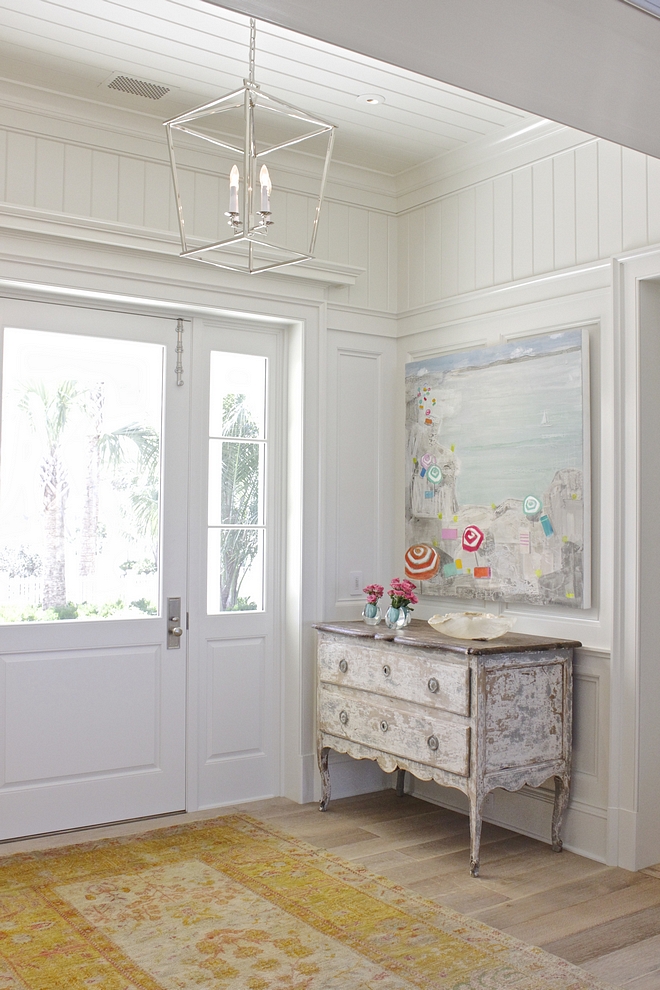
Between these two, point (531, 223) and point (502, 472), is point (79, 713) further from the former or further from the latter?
point (531, 223)

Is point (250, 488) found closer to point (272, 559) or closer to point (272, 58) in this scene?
point (272, 559)

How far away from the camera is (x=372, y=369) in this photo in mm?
4691

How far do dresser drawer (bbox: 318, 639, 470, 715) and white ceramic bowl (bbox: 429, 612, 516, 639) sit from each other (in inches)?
6.9

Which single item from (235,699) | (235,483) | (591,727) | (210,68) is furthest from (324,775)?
(210,68)

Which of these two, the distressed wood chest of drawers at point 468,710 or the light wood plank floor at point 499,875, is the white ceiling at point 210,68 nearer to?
the distressed wood chest of drawers at point 468,710

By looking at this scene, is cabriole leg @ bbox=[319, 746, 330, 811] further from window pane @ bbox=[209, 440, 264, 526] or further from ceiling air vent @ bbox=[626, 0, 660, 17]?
ceiling air vent @ bbox=[626, 0, 660, 17]

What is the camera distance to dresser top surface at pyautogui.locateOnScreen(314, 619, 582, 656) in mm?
3412

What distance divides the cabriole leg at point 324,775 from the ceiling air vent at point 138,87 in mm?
3072

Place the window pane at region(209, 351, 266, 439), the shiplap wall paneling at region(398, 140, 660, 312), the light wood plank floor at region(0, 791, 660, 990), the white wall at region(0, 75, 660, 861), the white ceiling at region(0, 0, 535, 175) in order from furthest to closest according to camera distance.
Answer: the window pane at region(209, 351, 266, 439)
the white wall at region(0, 75, 660, 861)
the shiplap wall paneling at region(398, 140, 660, 312)
the white ceiling at region(0, 0, 535, 175)
the light wood plank floor at region(0, 791, 660, 990)

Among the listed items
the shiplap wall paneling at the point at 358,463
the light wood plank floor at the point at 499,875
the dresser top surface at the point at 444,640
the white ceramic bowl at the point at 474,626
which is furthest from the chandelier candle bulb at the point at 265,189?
the light wood plank floor at the point at 499,875

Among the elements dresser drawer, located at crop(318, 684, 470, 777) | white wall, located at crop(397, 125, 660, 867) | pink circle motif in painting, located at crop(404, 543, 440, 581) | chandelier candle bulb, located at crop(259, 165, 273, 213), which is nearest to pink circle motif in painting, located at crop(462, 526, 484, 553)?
pink circle motif in painting, located at crop(404, 543, 440, 581)

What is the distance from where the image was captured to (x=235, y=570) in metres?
4.34

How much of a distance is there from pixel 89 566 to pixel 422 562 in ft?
5.32

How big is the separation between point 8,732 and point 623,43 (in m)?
3.55
